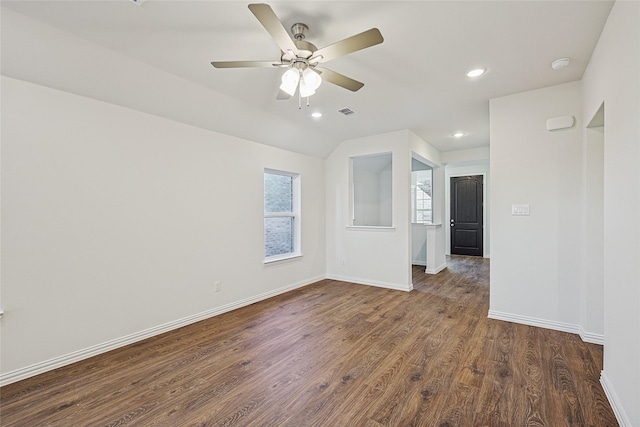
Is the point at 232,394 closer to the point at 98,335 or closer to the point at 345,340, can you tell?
the point at 345,340

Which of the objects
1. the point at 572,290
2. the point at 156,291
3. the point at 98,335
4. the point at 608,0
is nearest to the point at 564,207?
the point at 572,290

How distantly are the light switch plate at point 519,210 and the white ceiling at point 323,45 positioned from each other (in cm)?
129

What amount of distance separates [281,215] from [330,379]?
2.78m

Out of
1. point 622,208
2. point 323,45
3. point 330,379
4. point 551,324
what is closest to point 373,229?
point 551,324

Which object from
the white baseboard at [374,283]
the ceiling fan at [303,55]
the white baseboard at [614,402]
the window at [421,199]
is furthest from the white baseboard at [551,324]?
the window at [421,199]

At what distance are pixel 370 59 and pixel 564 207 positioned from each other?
253 centimetres

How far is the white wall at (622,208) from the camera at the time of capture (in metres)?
1.45

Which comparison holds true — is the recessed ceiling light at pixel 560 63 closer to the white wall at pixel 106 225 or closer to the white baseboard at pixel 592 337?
the white baseboard at pixel 592 337

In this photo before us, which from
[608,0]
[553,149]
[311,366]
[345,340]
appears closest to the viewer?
[608,0]

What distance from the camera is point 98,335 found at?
8.07ft

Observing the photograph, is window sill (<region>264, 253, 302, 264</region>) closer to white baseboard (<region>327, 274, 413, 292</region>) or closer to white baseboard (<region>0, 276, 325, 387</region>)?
white baseboard (<region>0, 276, 325, 387</region>)

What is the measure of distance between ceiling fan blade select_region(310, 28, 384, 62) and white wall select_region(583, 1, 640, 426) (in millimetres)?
1337

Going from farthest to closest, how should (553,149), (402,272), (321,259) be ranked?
(321,259)
(402,272)
(553,149)

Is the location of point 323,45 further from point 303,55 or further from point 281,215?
point 281,215
